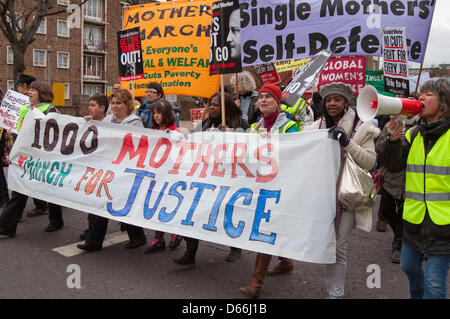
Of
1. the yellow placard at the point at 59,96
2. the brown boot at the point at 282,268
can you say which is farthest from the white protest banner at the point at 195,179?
the yellow placard at the point at 59,96

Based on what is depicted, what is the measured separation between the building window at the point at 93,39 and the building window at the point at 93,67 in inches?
41.2

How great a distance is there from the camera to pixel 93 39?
48.0 metres

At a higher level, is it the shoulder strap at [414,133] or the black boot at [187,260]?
the shoulder strap at [414,133]

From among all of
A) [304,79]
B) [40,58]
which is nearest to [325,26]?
[304,79]

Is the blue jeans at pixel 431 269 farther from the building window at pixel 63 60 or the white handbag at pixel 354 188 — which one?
the building window at pixel 63 60

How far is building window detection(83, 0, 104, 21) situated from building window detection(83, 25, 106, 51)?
1128mm

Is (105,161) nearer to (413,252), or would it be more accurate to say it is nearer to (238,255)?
(238,255)

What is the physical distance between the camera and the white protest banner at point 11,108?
5.46 meters

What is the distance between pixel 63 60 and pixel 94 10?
7.99 metres

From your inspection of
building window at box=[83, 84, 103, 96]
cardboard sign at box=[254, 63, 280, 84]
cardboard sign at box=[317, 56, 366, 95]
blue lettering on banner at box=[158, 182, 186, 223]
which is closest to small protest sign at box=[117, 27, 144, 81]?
cardboard sign at box=[254, 63, 280, 84]

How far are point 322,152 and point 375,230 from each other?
3.10 m

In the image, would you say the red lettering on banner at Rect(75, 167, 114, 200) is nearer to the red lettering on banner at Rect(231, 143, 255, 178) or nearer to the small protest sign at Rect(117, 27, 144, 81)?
the red lettering on banner at Rect(231, 143, 255, 178)

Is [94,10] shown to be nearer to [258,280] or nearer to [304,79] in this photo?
[304,79]
